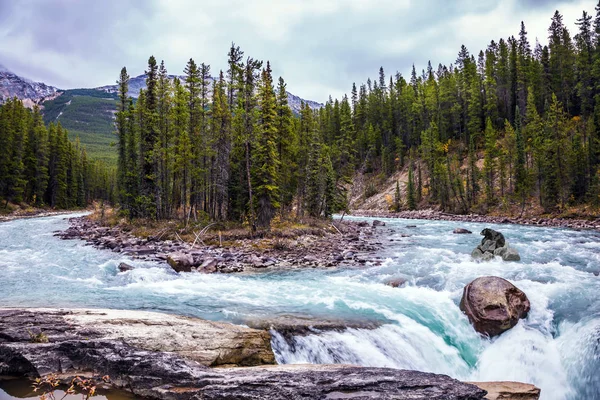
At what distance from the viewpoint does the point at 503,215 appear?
50531 mm

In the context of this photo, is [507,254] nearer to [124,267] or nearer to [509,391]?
[509,391]

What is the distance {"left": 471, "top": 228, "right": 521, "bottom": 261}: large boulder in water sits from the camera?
19.2m

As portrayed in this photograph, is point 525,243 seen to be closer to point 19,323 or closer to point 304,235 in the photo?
point 304,235

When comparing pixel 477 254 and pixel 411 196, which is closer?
pixel 477 254

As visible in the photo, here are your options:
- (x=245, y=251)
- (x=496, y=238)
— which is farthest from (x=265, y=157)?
(x=496, y=238)

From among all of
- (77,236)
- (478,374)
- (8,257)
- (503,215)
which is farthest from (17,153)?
(503,215)

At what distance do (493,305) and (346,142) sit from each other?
38.9 metres

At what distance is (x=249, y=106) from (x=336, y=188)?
22.3 m

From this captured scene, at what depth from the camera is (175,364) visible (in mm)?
5836

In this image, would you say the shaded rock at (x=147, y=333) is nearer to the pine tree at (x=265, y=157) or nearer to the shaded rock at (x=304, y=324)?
the shaded rock at (x=304, y=324)

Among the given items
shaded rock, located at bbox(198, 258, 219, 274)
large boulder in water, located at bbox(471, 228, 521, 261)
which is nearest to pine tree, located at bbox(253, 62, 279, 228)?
shaded rock, located at bbox(198, 258, 219, 274)

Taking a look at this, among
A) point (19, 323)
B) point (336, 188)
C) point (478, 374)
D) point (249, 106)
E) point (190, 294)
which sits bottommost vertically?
point (478, 374)

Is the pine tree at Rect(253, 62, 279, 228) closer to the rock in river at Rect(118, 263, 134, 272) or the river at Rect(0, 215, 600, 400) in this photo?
the river at Rect(0, 215, 600, 400)

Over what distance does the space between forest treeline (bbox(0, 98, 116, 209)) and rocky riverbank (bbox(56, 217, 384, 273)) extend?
34.5 m
